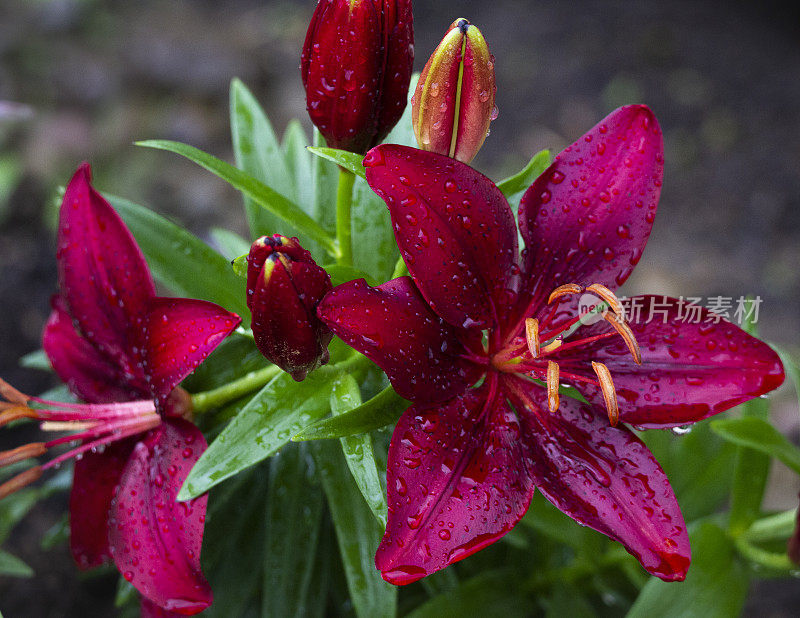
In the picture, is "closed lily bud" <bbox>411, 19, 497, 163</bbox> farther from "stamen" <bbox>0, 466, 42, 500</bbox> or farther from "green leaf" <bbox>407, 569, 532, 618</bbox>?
"green leaf" <bbox>407, 569, 532, 618</bbox>

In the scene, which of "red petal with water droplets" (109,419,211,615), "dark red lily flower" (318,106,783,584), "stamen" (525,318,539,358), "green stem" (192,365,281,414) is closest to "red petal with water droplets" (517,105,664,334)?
"dark red lily flower" (318,106,783,584)

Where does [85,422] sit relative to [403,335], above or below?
below

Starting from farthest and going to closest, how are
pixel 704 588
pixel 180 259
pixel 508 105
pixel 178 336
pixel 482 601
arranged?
pixel 508 105 → pixel 482 601 → pixel 704 588 → pixel 180 259 → pixel 178 336

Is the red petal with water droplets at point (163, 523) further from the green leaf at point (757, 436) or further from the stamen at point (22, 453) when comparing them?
the green leaf at point (757, 436)

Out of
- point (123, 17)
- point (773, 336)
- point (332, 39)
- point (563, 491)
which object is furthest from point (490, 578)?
point (123, 17)

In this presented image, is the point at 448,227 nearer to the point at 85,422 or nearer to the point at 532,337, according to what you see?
the point at 532,337

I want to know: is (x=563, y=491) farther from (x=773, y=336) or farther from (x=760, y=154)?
(x=760, y=154)

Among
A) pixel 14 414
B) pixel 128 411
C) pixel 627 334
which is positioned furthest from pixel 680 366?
pixel 14 414
